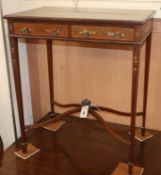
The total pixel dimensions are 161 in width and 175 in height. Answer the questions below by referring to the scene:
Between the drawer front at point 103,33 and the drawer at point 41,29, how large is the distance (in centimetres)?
6

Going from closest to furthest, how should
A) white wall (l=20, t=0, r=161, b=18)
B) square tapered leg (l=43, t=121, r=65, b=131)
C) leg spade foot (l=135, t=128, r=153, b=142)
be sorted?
white wall (l=20, t=0, r=161, b=18), leg spade foot (l=135, t=128, r=153, b=142), square tapered leg (l=43, t=121, r=65, b=131)

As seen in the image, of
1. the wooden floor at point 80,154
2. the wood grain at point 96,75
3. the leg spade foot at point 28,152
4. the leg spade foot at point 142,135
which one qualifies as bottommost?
the wooden floor at point 80,154

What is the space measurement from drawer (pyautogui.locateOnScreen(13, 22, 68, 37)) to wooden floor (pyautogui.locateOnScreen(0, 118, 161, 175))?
0.71 m

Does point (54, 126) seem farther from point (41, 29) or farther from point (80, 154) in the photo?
point (41, 29)

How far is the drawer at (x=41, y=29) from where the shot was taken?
4.58 feet

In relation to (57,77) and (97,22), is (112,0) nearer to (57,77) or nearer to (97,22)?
(97,22)

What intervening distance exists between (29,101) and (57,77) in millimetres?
254

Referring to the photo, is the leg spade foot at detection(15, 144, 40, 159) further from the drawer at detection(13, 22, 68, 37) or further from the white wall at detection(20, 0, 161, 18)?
the white wall at detection(20, 0, 161, 18)

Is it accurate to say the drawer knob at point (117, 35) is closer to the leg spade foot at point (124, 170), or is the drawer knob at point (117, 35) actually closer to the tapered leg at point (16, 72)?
the tapered leg at point (16, 72)

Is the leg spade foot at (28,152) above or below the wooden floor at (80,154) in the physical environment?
above

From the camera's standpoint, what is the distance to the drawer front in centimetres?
129

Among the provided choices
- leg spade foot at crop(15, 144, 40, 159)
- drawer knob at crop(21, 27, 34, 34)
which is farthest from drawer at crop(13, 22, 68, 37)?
leg spade foot at crop(15, 144, 40, 159)

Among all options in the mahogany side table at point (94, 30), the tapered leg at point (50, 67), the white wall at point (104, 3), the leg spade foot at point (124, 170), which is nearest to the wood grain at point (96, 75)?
the tapered leg at point (50, 67)

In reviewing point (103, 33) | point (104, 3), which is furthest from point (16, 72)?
point (104, 3)
